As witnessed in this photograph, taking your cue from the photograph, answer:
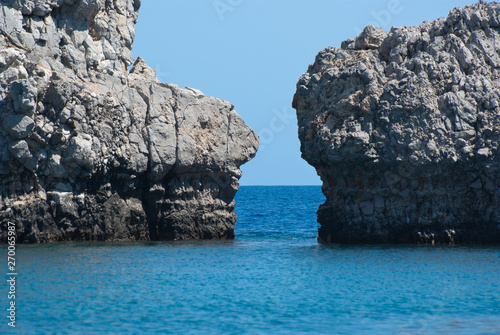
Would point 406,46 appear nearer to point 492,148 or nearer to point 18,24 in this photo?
point 492,148

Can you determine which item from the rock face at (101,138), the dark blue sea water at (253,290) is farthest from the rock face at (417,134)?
the rock face at (101,138)

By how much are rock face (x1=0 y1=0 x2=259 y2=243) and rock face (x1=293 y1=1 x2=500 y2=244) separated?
6.74 metres

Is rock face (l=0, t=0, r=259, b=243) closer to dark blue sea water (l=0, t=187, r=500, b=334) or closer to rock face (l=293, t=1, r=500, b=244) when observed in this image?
dark blue sea water (l=0, t=187, r=500, b=334)

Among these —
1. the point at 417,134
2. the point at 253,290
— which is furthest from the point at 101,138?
the point at 417,134

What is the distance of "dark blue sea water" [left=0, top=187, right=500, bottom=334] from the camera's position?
19750mm

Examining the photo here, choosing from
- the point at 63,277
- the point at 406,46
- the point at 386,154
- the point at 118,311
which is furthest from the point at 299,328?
the point at 406,46

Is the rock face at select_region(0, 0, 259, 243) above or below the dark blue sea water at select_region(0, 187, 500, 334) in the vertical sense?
above

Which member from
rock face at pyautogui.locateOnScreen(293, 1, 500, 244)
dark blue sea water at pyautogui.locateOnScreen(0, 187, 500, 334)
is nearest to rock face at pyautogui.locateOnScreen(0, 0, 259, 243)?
dark blue sea water at pyautogui.locateOnScreen(0, 187, 500, 334)

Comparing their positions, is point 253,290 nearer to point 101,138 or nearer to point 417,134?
point 101,138

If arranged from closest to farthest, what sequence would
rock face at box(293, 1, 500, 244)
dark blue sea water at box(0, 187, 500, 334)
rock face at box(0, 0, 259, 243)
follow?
dark blue sea water at box(0, 187, 500, 334) → rock face at box(0, 0, 259, 243) → rock face at box(293, 1, 500, 244)

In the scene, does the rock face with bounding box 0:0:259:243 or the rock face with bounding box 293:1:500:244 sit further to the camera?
the rock face with bounding box 293:1:500:244

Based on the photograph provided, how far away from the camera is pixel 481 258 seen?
31.9 m

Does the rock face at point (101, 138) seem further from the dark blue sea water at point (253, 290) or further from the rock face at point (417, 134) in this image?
the rock face at point (417, 134)

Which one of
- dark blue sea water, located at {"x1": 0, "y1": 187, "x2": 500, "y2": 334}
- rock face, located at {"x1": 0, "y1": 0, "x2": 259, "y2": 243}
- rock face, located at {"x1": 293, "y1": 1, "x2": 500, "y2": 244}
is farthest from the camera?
rock face, located at {"x1": 293, "y1": 1, "x2": 500, "y2": 244}
